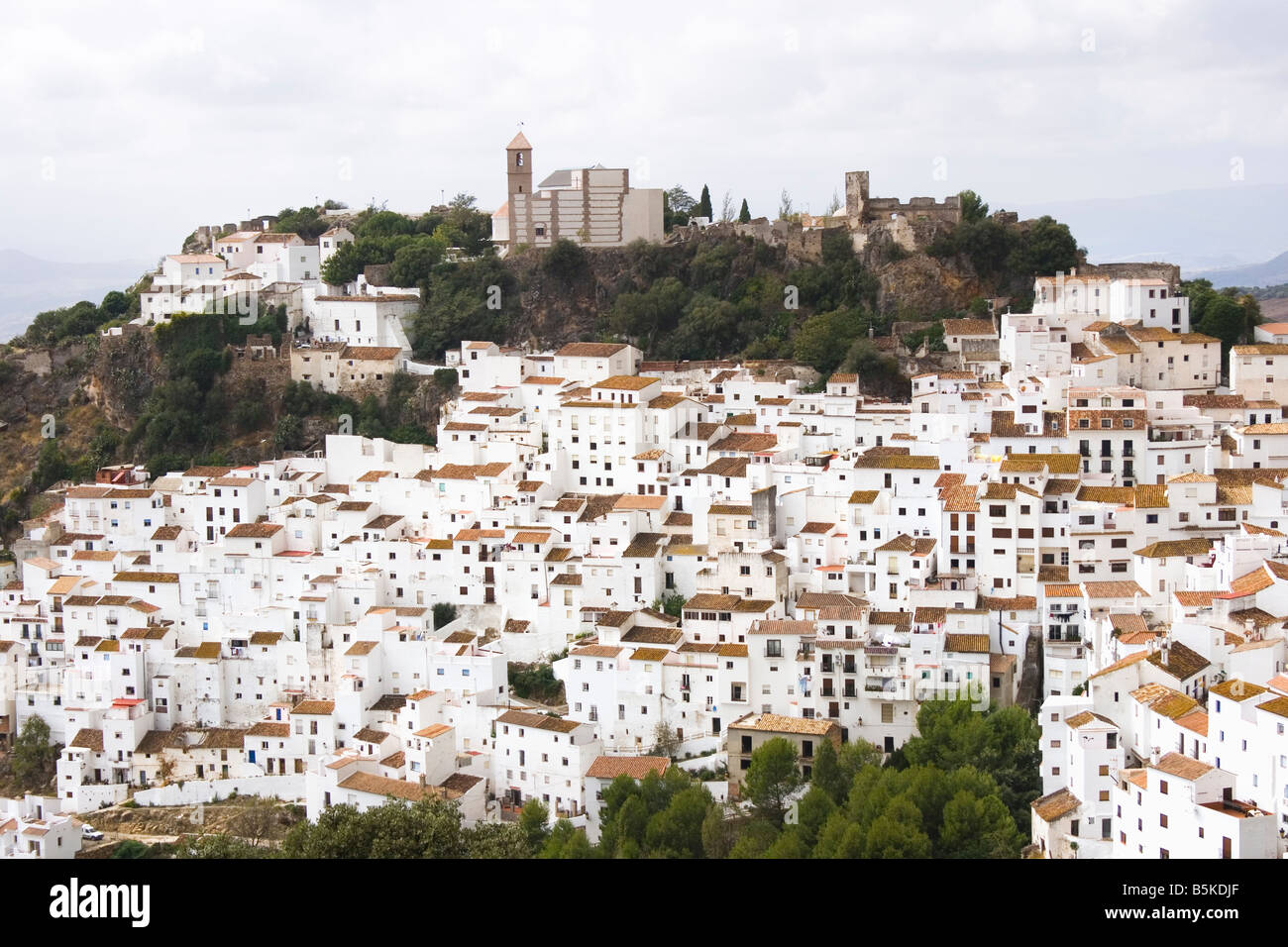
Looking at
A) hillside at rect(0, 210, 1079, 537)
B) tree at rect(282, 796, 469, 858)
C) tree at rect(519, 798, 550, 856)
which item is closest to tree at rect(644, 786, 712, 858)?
tree at rect(519, 798, 550, 856)

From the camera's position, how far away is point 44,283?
6650cm

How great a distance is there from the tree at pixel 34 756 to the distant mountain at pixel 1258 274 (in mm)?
47682

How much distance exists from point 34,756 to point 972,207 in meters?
23.7

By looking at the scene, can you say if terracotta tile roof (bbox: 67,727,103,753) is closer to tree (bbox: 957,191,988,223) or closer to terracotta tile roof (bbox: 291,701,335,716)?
terracotta tile roof (bbox: 291,701,335,716)

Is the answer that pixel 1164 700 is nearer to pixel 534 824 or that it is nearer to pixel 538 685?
pixel 534 824

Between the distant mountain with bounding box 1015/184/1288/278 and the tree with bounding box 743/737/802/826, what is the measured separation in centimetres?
3145

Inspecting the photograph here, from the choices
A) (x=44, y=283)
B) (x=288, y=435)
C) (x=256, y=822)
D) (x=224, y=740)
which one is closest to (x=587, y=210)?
(x=288, y=435)

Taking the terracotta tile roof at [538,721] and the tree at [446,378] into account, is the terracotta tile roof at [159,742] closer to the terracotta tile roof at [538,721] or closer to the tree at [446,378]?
the terracotta tile roof at [538,721]

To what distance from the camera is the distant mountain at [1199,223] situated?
5109 cm

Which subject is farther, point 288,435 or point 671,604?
point 288,435

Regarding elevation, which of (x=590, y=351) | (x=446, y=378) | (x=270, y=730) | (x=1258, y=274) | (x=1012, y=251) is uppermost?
(x=1258, y=274)

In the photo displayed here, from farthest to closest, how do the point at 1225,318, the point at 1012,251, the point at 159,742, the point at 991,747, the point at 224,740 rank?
the point at 1012,251
the point at 1225,318
the point at 159,742
the point at 224,740
the point at 991,747

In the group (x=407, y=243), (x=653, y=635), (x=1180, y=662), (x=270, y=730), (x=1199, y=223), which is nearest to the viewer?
(x=1180, y=662)
